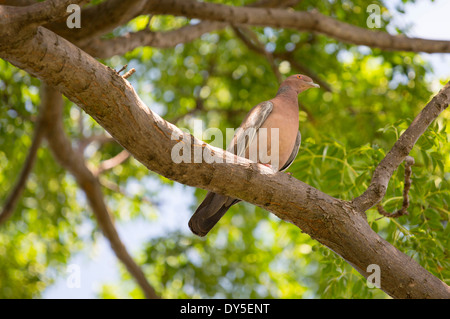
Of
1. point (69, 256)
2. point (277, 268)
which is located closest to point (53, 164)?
point (69, 256)

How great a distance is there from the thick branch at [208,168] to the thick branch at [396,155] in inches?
1.0

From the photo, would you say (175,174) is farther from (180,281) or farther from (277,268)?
(277,268)

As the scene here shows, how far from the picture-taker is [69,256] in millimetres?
9320

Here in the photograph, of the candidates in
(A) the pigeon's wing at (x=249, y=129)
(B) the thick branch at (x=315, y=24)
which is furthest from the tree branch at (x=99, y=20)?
(A) the pigeon's wing at (x=249, y=129)

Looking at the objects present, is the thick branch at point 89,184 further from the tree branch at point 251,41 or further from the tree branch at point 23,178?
the tree branch at point 251,41

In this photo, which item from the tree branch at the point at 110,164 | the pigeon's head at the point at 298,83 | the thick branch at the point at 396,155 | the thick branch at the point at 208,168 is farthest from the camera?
the tree branch at the point at 110,164

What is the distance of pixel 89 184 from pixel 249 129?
3625 millimetres

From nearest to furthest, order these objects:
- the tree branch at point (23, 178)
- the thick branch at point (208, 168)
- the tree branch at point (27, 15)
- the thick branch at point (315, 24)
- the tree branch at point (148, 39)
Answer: the tree branch at point (27, 15), the thick branch at point (208, 168), the tree branch at point (148, 39), the thick branch at point (315, 24), the tree branch at point (23, 178)

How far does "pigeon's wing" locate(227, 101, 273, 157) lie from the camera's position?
181 inches

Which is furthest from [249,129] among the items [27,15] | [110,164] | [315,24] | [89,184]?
[110,164]

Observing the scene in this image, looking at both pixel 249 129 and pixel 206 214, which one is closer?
pixel 206 214

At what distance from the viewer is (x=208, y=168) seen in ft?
11.3

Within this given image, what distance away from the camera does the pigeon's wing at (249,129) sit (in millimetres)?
4590

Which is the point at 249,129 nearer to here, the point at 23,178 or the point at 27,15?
the point at 27,15
